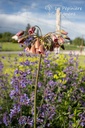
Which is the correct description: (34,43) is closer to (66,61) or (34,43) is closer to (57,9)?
(66,61)

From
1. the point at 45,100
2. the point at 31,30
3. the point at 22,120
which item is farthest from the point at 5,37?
the point at 31,30

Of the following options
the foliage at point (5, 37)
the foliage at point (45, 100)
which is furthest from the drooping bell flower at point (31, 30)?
the foliage at point (5, 37)

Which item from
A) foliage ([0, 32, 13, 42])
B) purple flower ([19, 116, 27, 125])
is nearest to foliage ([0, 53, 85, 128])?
purple flower ([19, 116, 27, 125])

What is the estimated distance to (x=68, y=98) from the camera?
3221mm

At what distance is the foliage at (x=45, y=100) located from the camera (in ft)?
8.72

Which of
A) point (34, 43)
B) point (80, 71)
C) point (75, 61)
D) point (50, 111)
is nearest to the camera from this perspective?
point (34, 43)

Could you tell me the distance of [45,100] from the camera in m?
2.80

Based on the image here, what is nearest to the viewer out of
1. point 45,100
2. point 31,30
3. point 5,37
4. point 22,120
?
point 31,30

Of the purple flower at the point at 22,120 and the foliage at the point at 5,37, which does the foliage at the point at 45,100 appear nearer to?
the purple flower at the point at 22,120

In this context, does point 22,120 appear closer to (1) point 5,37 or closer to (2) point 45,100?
(2) point 45,100

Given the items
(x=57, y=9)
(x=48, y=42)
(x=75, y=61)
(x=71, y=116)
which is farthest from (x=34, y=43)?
(x=57, y=9)

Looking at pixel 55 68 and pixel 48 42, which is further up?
pixel 48 42

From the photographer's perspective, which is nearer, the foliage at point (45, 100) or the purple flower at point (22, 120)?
the purple flower at point (22, 120)

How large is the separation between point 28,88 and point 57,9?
239 inches
